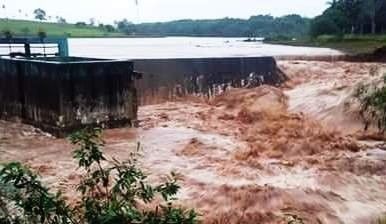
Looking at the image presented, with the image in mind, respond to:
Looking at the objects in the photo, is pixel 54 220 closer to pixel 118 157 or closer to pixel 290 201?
pixel 290 201

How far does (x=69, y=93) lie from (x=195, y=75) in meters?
6.93

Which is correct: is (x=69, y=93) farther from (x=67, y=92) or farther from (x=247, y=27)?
(x=247, y=27)

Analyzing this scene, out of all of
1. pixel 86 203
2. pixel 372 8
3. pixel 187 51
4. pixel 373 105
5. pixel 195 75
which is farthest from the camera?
pixel 372 8

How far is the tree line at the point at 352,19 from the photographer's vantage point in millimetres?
59378

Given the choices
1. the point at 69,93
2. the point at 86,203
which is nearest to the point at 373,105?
the point at 69,93

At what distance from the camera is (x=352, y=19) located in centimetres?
6338

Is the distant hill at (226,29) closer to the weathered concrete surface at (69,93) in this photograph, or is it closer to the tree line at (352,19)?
the tree line at (352,19)

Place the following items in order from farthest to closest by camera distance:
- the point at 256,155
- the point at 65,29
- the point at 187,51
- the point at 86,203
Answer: the point at 65,29 → the point at 187,51 → the point at 256,155 → the point at 86,203

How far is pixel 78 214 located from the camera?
343 centimetres

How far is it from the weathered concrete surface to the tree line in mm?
50146

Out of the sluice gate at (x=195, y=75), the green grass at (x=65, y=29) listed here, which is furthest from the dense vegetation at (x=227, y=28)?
the sluice gate at (x=195, y=75)

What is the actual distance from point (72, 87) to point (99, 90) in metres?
0.72

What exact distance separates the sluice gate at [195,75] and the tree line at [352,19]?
42.1m

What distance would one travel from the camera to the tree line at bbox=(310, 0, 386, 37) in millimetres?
59378
